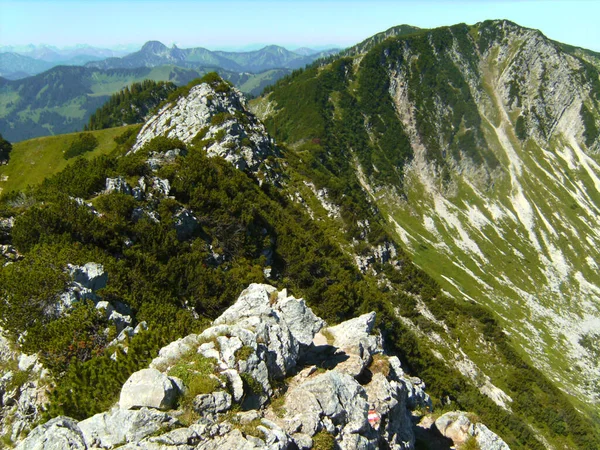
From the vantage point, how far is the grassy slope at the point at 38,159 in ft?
287

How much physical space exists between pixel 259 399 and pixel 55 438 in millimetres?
7662

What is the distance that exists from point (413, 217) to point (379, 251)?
232 feet

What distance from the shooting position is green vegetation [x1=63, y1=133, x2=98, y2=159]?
94.7 meters

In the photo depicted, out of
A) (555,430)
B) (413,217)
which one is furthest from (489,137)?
(555,430)

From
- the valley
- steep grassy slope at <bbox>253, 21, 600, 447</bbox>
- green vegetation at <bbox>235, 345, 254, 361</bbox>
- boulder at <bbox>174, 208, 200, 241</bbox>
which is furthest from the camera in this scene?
steep grassy slope at <bbox>253, 21, 600, 447</bbox>

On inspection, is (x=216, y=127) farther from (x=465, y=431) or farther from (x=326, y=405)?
(x=326, y=405)

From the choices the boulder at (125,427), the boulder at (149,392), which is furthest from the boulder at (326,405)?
the boulder at (125,427)

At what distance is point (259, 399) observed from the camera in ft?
53.5

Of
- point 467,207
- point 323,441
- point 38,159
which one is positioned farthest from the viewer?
point 467,207

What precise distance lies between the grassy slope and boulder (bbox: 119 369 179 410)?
91091 mm

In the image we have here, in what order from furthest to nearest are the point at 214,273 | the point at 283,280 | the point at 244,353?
the point at 283,280 → the point at 214,273 → the point at 244,353

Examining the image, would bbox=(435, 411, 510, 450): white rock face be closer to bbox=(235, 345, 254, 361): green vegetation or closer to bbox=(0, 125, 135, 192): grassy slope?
bbox=(235, 345, 254, 361): green vegetation

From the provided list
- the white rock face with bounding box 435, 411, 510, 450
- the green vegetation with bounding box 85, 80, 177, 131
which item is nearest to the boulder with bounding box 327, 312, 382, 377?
the white rock face with bounding box 435, 411, 510, 450

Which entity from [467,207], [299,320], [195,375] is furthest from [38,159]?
[467,207]
